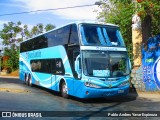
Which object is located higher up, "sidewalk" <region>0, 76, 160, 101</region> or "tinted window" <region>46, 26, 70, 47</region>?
"tinted window" <region>46, 26, 70, 47</region>

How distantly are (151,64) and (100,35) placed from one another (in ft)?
17.4

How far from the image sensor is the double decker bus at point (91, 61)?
51.1 feet

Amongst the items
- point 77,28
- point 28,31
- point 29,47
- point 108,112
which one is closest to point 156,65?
point 77,28

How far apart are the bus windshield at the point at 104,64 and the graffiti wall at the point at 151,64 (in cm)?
424

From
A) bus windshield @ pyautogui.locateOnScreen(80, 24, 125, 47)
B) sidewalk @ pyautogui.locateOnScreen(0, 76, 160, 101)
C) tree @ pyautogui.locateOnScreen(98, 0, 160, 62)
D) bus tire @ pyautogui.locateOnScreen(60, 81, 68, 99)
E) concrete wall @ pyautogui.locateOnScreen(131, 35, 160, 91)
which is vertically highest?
tree @ pyautogui.locateOnScreen(98, 0, 160, 62)

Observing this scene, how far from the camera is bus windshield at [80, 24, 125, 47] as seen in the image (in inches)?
635

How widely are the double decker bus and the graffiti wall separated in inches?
156

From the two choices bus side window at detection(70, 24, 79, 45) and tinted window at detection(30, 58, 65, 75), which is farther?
tinted window at detection(30, 58, 65, 75)

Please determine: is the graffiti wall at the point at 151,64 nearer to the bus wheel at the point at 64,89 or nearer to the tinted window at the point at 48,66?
the bus wheel at the point at 64,89

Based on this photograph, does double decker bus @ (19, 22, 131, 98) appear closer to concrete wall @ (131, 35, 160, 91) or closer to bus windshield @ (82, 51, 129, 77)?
bus windshield @ (82, 51, 129, 77)

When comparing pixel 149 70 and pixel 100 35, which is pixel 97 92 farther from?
pixel 149 70

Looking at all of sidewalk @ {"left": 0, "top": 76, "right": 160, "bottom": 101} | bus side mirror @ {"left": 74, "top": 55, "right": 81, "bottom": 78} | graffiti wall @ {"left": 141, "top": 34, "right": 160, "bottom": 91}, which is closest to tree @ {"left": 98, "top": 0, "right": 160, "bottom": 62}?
graffiti wall @ {"left": 141, "top": 34, "right": 160, "bottom": 91}

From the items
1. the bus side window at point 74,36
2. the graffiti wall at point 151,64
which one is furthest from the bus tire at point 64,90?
the graffiti wall at point 151,64

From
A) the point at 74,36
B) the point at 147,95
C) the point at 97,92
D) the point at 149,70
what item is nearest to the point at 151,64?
the point at 149,70
